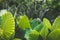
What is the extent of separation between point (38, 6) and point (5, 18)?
281 centimetres

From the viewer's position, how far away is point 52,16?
11.6 ft

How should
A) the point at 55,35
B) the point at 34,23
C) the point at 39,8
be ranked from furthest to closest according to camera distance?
the point at 39,8 → the point at 34,23 → the point at 55,35

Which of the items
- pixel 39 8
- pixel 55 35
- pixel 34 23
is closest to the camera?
pixel 55 35

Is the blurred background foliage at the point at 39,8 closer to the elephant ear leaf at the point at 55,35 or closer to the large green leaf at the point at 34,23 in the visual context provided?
the large green leaf at the point at 34,23

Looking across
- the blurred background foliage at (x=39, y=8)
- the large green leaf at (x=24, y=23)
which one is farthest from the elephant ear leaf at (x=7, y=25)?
the blurred background foliage at (x=39, y=8)

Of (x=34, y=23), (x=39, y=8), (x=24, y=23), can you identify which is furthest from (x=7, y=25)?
(x=39, y=8)

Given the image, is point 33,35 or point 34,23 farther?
point 34,23

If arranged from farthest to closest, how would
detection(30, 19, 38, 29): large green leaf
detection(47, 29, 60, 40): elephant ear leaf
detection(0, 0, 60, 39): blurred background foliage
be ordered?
detection(0, 0, 60, 39): blurred background foliage
detection(30, 19, 38, 29): large green leaf
detection(47, 29, 60, 40): elephant ear leaf

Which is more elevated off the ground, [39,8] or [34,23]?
[39,8]

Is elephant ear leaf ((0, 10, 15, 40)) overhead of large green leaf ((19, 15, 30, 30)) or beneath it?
beneath

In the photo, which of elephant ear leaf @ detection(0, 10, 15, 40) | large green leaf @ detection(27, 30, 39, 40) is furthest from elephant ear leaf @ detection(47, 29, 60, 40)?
elephant ear leaf @ detection(0, 10, 15, 40)

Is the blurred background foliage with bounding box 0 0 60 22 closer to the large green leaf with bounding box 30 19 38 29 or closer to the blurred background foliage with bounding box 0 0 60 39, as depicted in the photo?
the blurred background foliage with bounding box 0 0 60 39

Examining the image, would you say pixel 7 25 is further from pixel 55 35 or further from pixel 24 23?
pixel 55 35

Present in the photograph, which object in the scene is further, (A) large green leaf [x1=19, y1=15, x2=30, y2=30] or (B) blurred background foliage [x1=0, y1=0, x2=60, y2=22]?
(B) blurred background foliage [x1=0, y1=0, x2=60, y2=22]
